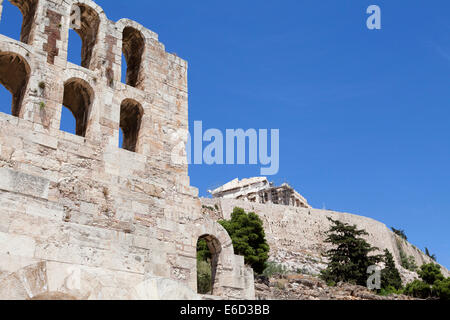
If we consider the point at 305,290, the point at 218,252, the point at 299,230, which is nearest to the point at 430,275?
the point at 305,290

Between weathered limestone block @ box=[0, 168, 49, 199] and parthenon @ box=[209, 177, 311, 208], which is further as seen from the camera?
parthenon @ box=[209, 177, 311, 208]

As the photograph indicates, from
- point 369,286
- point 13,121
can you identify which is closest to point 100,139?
point 13,121

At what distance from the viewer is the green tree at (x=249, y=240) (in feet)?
113

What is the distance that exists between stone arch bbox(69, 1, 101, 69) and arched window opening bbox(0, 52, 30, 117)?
1.35 metres

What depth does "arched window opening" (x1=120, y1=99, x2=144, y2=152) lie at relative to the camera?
382 inches

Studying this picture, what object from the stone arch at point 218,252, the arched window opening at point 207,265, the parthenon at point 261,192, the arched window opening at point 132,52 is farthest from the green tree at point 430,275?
the parthenon at point 261,192

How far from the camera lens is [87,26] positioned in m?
10.2

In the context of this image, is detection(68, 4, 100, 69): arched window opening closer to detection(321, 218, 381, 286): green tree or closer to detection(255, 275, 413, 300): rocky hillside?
detection(255, 275, 413, 300): rocky hillside

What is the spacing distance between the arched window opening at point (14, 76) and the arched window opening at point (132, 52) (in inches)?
92.7

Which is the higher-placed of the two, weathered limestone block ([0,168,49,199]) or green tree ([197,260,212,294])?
weathered limestone block ([0,168,49,199])

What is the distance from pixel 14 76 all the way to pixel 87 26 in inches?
76.3

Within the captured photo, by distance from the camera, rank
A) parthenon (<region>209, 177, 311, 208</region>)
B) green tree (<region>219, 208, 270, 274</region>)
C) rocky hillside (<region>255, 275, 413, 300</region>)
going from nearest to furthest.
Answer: rocky hillside (<region>255, 275, 413, 300</region>)
green tree (<region>219, 208, 270, 274</region>)
parthenon (<region>209, 177, 311, 208</region>)

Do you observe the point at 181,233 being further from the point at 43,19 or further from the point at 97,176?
the point at 43,19

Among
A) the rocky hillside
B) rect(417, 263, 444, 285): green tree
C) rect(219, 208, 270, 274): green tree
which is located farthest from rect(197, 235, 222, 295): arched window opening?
rect(417, 263, 444, 285): green tree
